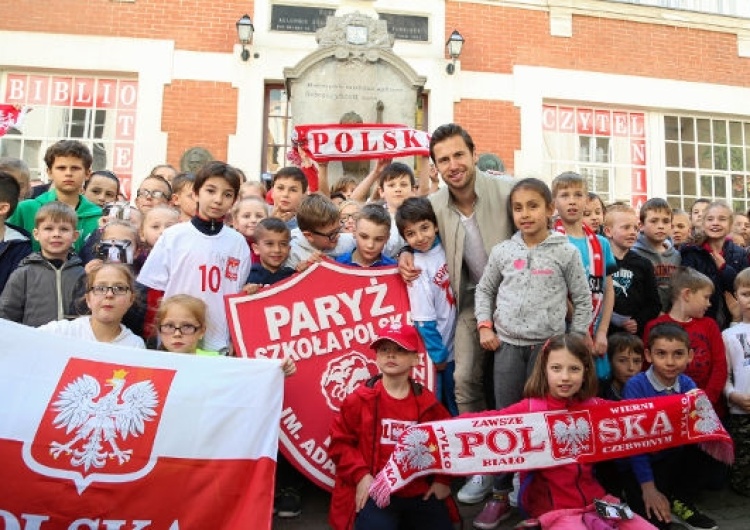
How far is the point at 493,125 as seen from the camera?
441 inches

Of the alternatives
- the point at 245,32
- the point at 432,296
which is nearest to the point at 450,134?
the point at 432,296

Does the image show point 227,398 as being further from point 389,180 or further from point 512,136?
point 512,136

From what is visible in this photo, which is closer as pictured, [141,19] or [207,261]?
[207,261]

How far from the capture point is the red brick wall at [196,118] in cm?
1039

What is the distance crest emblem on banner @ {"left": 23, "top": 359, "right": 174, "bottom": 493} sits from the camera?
7.89 feet

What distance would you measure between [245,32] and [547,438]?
9.36 meters

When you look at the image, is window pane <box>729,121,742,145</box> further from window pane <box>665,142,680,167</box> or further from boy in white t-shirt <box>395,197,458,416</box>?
boy in white t-shirt <box>395,197,458,416</box>

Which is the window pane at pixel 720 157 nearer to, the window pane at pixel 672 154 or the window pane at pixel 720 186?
the window pane at pixel 720 186

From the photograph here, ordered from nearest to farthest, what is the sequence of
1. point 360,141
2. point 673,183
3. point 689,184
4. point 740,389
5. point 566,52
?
point 740,389
point 360,141
point 566,52
point 673,183
point 689,184

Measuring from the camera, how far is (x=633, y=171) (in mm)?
12031

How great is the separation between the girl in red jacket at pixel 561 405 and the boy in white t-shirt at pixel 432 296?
61cm

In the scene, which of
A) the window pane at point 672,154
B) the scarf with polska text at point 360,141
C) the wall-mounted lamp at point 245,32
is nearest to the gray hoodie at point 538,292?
the scarf with polska text at point 360,141

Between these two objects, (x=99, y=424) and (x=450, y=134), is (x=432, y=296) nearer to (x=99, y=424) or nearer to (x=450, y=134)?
(x=450, y=134)

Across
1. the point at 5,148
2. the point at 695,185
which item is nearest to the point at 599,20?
the point at 695,185
